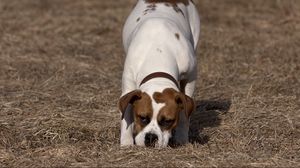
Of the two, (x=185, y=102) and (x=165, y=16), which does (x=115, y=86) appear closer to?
(x=165, y=16)

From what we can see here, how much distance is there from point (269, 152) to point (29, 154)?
2.15 meters

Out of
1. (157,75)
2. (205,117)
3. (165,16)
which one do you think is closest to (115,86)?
(205,117)

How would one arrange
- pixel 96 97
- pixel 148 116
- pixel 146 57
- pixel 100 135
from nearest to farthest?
pixel 148 116 → pixel 146 57 → pixel 100 135 → pixel 96 97

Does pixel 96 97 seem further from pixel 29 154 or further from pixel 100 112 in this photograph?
pixel 29 154

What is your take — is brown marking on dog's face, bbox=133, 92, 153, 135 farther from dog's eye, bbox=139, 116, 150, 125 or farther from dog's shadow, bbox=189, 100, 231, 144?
dog's shadow, bbox=189, 100, 231, 144

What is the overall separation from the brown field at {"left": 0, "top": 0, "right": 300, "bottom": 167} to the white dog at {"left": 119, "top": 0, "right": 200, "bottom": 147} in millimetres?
252

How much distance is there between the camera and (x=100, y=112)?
8.91 m

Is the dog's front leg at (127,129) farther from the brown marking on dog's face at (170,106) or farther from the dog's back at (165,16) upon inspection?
the dog's back at (165,16)

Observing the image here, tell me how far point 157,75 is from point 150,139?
0.61 m

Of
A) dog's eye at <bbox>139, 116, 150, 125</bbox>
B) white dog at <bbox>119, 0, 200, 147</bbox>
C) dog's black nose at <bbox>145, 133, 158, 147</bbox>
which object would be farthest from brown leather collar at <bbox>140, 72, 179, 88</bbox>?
dog's black nose at <bbox>145, 133, 158, 147</bbox>

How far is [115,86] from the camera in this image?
10195 mm

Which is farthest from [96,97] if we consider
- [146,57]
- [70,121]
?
[146,57]

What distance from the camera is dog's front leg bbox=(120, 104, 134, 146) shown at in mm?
7296

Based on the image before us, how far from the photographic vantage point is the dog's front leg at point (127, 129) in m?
7.30
